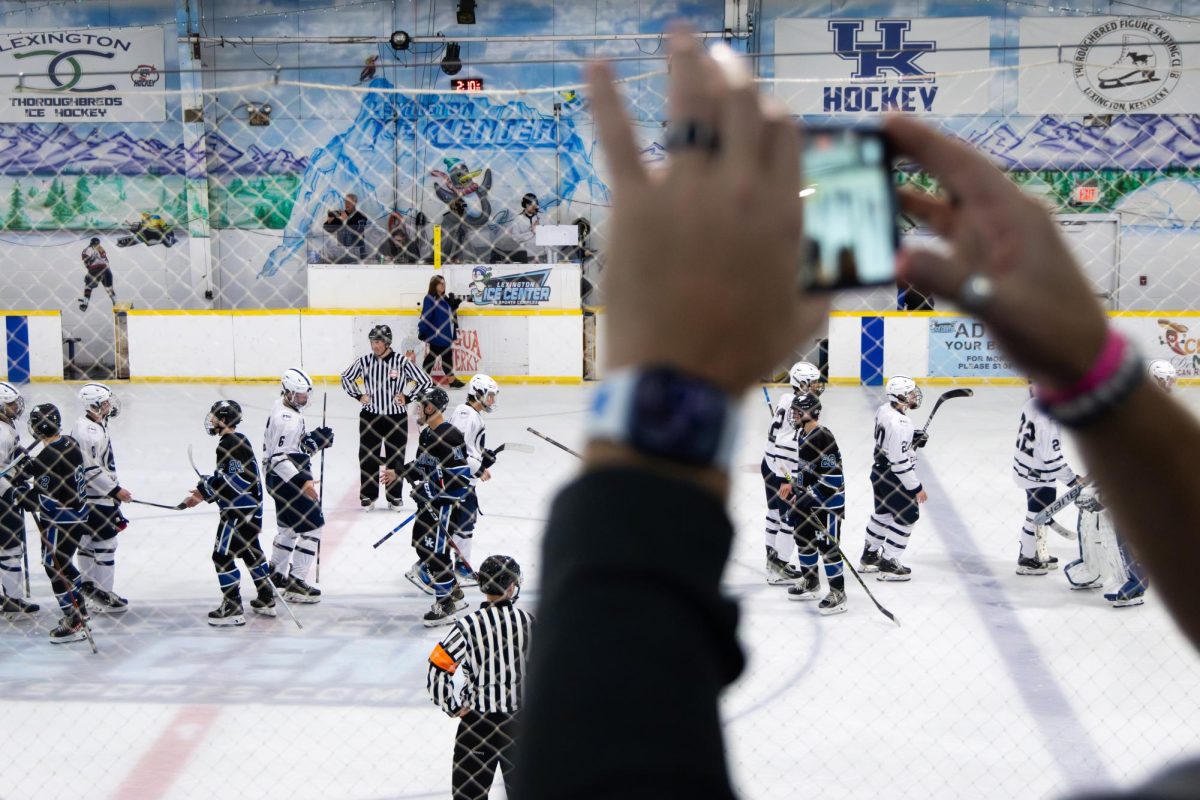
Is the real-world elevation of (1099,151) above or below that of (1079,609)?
above

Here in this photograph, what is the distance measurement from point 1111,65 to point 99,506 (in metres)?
15.6

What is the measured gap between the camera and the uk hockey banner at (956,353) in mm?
16312

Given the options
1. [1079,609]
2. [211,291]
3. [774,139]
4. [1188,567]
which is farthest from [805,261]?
[211,291]

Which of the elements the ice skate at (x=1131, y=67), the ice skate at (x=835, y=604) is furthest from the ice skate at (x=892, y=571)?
the ice skate at (x=1131, y=67)

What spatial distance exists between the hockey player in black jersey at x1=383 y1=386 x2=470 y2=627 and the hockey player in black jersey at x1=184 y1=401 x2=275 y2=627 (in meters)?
1.02

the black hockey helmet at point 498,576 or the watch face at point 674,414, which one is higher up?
the watch face at point 674,414

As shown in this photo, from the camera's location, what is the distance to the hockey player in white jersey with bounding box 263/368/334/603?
836cm

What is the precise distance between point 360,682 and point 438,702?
202 cm

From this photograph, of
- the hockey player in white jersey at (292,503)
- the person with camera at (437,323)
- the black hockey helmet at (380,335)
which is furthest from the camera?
the person with camera at (437,323)

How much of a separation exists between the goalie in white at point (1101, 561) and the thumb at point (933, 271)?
7823mm

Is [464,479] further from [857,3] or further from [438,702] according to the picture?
[857,3]

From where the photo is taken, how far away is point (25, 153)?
63.3ft

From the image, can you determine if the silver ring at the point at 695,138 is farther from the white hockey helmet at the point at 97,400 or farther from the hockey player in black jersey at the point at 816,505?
the white hockey helmet at the point at 97,400

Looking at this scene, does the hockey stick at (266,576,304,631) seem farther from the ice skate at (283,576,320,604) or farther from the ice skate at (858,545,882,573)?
the ice skate at (858,545,882,573)
